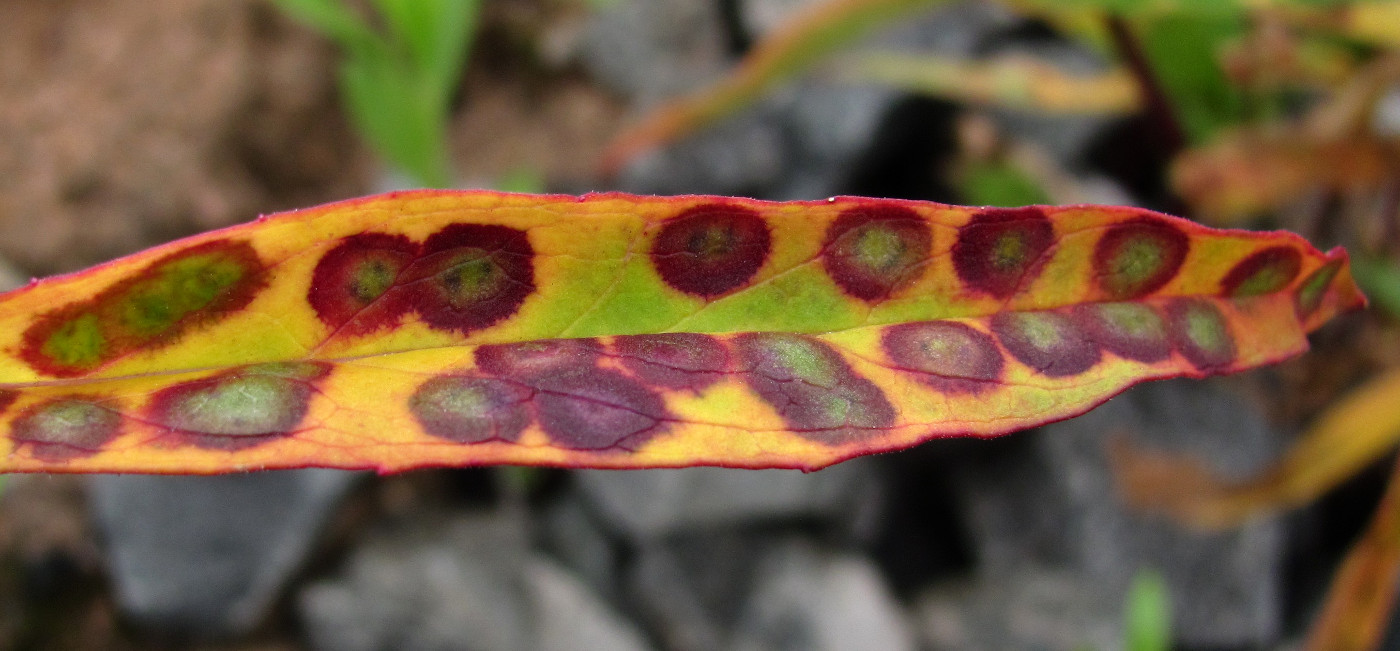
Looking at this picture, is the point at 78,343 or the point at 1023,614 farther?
the point at 1023,614

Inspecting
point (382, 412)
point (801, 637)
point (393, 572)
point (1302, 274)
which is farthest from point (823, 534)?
point (382, 412)

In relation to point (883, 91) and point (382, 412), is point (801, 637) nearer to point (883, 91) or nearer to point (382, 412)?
point (883, 91)

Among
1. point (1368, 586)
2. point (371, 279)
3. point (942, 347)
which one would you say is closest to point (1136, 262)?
point (942, 347)

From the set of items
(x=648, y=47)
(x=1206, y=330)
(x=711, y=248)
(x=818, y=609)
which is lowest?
(x=818, y=609)

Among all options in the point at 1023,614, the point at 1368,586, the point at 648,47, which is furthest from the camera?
the point at 648,47

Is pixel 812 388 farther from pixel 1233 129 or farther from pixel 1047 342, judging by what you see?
pixel 1233 129

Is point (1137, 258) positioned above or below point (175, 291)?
below

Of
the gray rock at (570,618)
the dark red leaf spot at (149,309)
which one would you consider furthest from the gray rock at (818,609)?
the dark red leaf spot at (149,309)
